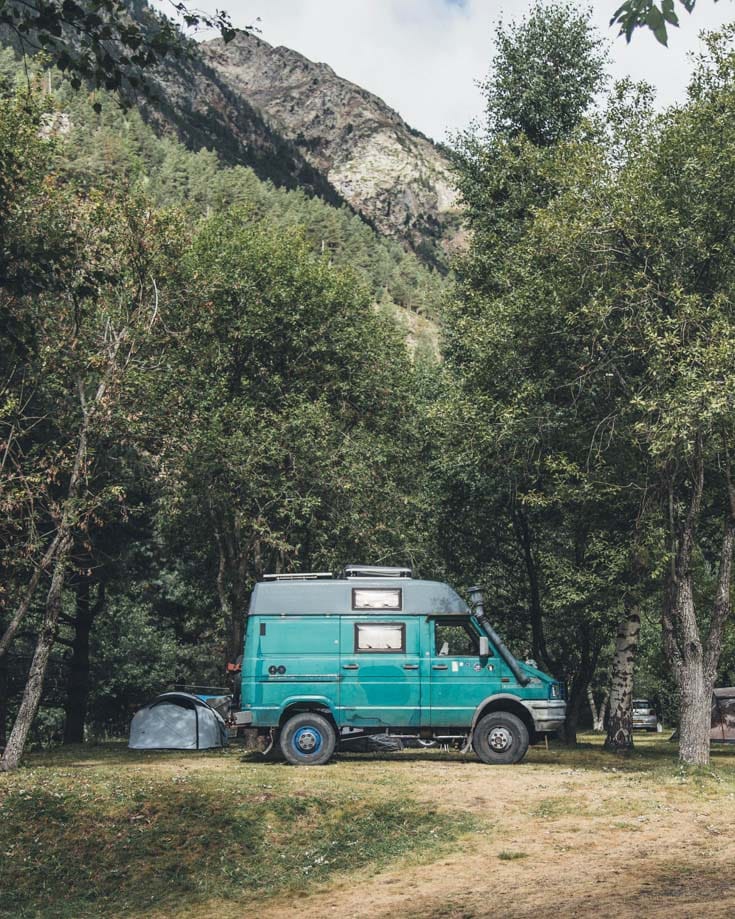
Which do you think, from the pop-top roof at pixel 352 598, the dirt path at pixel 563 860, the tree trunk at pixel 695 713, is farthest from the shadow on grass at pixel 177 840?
the tree trunk at pixel 695 713

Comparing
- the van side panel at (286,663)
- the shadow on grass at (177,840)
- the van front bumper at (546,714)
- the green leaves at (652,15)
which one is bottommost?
the shadow on grass at (177,840)

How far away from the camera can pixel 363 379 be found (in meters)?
32.5

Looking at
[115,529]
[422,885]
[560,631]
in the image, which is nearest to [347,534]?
[115,529]

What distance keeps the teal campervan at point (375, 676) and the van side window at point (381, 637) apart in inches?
0.8

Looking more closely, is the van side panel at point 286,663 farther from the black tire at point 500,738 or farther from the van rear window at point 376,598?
the black tire at point 500,738

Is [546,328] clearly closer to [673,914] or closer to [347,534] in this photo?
[347,534]

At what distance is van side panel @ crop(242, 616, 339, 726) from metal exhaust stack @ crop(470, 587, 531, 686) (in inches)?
118

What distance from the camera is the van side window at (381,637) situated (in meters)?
21.5

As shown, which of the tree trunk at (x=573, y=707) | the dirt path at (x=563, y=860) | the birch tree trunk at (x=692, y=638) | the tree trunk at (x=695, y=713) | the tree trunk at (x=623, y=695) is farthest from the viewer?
the tree trunk at (x=573, y=707)

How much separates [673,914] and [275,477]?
21951mm

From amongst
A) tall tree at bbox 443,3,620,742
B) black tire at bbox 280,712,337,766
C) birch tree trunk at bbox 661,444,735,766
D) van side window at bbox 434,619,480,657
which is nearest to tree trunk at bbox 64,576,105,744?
tall tree at bbox 443,3,620,742

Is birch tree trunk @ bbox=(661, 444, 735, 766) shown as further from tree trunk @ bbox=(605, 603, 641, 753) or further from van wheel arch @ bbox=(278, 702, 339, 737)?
van wheel arch @ bbox=(278, 702, 339, 737)

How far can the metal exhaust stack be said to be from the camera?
69.9ft

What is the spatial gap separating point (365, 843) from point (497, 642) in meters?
8.08
